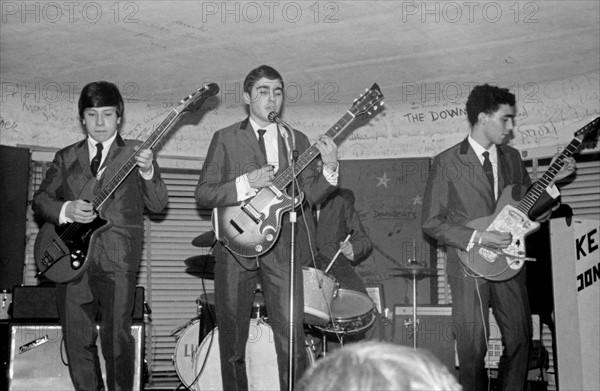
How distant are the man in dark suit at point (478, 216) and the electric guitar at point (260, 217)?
38.6 inches

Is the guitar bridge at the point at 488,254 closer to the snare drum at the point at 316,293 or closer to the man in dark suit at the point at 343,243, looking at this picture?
the snare drum at the point at 316,293

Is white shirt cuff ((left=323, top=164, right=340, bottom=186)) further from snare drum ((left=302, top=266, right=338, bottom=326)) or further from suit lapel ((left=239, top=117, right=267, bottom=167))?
snare drum ((left=302, top=266, right=338, bottom=326))

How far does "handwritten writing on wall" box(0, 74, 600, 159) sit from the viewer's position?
7164mm

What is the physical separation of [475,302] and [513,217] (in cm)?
60

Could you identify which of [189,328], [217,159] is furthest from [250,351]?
[217,159]

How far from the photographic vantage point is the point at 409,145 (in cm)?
786

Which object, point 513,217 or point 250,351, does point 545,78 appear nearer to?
point 513,217

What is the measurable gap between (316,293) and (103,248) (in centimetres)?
135

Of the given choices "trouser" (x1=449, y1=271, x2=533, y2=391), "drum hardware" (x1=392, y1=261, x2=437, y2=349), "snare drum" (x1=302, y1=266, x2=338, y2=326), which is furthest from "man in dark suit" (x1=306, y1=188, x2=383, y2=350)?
"trouser" (x1=449, y1=271, x2=533, y2=391)

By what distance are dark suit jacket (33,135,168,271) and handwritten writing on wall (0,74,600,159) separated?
8.31ft

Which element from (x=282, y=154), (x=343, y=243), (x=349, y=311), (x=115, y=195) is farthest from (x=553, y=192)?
(x=115, y=195)

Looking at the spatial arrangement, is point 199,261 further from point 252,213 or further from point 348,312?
point 252,213

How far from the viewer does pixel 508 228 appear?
A: 4883mm

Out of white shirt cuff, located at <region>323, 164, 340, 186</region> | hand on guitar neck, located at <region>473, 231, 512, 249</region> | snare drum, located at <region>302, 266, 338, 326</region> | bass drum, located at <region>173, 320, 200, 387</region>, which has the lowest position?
bass drum, located at <region>173, 320, 200, 387</region>
